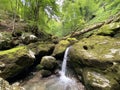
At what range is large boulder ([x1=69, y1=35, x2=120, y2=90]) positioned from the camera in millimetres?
8609

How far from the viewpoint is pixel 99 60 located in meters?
9.76

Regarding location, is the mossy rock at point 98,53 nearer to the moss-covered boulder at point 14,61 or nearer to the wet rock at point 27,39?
the moss-covered boulder at point 14,61

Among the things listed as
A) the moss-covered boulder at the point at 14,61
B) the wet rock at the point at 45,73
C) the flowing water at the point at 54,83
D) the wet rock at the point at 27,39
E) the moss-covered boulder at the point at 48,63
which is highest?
the wet rock at the point at 27,39

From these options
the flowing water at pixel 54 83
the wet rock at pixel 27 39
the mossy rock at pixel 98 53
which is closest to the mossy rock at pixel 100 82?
the mossy rock at pixel 98 53

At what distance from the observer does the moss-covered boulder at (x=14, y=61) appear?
11664mm

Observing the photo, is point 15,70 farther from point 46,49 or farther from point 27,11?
point 27,11

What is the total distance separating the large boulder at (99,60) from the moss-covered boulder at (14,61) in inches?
134

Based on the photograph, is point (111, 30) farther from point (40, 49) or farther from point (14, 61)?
point (14, 61)

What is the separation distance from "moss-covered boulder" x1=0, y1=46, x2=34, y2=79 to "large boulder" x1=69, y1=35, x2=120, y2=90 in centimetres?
340

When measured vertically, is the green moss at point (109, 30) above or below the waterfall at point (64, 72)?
above

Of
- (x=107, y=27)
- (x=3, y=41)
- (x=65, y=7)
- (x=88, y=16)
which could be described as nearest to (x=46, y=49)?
(x=3, y=41)

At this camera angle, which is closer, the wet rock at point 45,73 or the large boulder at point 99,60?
the large boulder at point 99,60

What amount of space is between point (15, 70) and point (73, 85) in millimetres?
4124

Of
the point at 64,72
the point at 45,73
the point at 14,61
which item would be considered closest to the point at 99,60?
the point at 64,72
